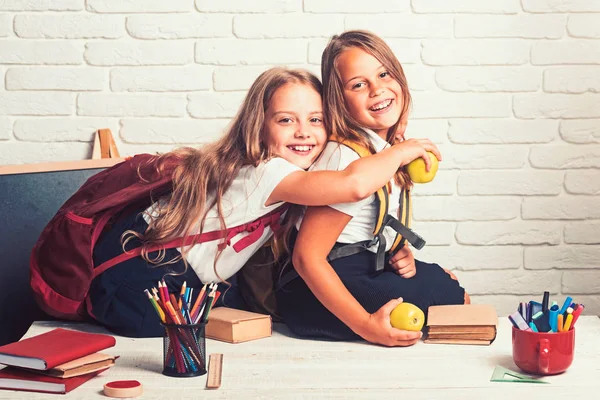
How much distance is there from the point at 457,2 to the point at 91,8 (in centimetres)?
107

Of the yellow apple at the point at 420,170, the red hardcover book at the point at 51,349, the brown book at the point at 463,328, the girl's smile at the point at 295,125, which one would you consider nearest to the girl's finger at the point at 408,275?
the brown book at the point at 463,328

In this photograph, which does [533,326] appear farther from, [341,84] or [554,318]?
[341,84]

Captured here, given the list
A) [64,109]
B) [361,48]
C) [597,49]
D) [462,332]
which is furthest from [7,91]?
[597,49]

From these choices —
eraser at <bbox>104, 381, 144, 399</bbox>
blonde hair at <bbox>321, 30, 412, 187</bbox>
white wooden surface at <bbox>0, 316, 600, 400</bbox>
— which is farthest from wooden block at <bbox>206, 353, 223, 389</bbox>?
blonde hair at <bbox>321, 30, 412, 187</bbox>

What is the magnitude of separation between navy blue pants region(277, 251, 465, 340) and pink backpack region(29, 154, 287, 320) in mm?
169

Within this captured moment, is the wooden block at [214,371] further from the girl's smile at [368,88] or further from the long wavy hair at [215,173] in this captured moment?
the girl's smile at [368,88]

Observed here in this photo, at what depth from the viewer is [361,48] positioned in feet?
6.00

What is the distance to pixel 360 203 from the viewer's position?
1.76 metres

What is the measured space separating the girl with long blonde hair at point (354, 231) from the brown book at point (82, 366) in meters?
0.46

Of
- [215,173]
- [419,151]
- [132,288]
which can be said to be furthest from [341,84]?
[132,288]

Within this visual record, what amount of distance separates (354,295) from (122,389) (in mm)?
590

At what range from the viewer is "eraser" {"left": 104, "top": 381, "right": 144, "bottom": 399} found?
1.42m

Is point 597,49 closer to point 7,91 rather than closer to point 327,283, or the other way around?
point 327,283

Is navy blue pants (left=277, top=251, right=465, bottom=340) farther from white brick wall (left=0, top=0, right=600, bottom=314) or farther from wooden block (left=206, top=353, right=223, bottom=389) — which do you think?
white brick wall (left=0, top=0, right=600, bottom=314)
